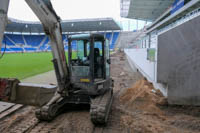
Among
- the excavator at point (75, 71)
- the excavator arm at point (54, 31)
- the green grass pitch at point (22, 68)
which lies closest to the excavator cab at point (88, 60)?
the excavator at point (75, 71)

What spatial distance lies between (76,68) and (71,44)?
0.85 meters

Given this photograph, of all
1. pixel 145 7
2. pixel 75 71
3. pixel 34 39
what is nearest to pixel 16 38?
pixel 34 39

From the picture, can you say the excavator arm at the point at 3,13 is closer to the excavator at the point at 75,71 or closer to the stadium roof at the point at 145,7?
the excavator at the point at 75,71

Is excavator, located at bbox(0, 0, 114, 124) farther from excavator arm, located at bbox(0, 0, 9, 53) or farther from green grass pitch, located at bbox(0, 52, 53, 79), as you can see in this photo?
green grass pitch, located at bbox(0, 52, 53, 79)

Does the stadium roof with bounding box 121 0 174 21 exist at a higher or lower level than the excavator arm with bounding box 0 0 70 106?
higher

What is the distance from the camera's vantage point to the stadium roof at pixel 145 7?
22.0m

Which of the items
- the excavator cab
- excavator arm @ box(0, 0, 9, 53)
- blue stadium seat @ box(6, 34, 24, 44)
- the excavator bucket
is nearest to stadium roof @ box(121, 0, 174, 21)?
the excavator cab

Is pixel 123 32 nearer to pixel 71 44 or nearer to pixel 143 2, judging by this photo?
pixel 143 2

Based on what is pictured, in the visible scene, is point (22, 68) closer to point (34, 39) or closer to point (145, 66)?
point (145, 66)

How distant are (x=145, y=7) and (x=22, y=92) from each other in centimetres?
2636

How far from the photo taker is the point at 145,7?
24516 mm

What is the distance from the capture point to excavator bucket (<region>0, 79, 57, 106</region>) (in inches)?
83.4

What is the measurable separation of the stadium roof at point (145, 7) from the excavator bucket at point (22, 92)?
23.2 metres

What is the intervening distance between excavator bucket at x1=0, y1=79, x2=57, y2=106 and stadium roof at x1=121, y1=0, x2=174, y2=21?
2322 centimetres
